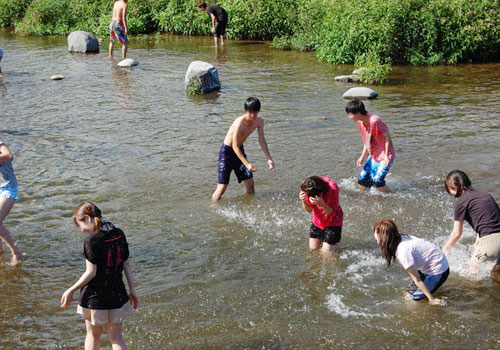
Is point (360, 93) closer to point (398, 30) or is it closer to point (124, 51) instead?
point (398, 30)

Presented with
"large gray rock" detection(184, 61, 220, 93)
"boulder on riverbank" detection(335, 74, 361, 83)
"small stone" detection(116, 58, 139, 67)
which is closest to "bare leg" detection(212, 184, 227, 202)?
"large gray rock" detection(184, 61, 220, 93)

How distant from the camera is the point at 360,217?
8078 millimetres

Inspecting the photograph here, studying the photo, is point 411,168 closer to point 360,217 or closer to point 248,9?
point 360,217

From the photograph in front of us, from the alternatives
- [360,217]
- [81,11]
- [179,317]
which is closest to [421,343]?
[179,317]

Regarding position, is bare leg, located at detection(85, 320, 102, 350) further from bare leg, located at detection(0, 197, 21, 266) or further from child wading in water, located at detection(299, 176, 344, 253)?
child wading in water, located at detection(299, 176, 344, 253)

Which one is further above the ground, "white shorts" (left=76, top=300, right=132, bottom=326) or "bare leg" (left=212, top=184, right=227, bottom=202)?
"white shorts" (left=76, top=300, right=132, bottom=326)

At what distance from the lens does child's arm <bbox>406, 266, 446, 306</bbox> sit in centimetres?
555

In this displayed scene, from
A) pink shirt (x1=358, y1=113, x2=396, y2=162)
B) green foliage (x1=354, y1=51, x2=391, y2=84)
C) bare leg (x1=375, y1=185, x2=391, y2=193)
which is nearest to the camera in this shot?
pink shirt (x1=358, y1=113, x2=396, y2=162)

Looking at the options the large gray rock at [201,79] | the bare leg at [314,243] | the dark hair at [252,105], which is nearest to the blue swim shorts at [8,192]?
the dark hair at [252,105]

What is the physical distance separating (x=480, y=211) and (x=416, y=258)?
1.01 m

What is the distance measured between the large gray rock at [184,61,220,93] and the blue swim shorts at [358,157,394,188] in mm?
7172

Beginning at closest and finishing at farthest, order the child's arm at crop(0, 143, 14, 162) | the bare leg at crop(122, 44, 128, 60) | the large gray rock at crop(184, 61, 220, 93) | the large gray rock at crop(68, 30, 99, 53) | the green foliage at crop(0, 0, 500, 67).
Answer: the child's arm at crop(0, 143, 14, 162) → the large gray rock at crop(184, 61, 220, 93) → the green foliage at crop(0, 0, 500, 67) → the bare leg at crop(122, 44, 128, 60) → the large gray rock at crop(68, 30, 99, 53)

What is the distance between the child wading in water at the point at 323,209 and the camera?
6.46 meters

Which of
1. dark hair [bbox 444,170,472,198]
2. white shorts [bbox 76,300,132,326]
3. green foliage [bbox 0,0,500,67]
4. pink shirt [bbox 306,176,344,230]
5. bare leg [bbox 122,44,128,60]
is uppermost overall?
green foliage [bbox 0,0,500,67]
